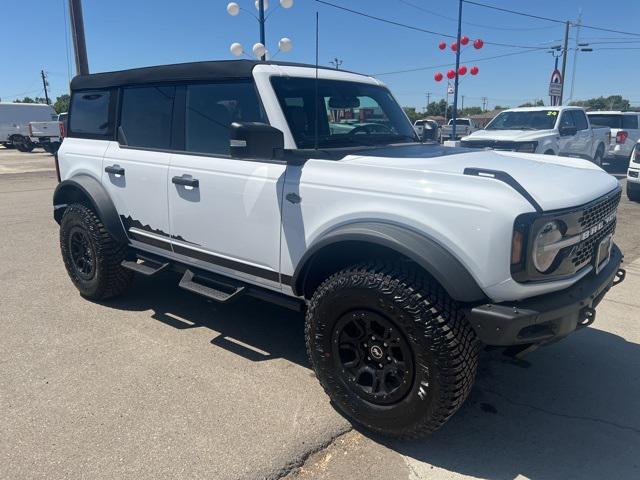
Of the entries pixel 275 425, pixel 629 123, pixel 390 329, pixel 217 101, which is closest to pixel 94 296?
pixel 217 101

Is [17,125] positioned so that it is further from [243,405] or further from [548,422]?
[548,422]

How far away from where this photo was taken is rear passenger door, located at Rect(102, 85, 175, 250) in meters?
3.89

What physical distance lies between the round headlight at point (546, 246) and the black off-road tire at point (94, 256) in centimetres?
337

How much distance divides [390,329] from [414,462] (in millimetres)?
687

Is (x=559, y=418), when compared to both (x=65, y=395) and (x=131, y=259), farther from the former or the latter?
(x=131, y=259)

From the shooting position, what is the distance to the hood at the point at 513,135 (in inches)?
426

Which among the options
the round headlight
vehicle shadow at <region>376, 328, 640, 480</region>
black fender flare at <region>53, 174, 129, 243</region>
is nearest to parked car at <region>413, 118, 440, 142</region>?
vehicle shadow at <region>376, 328, 640, 480</region>

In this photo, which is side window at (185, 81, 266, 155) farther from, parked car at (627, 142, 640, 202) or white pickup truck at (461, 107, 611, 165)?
parked car at (627, 142, 640, 202)

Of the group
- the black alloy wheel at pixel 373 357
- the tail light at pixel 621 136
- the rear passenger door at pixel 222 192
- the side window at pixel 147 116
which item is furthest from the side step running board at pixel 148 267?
the tail light at pixel 621 136

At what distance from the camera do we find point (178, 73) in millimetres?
3793

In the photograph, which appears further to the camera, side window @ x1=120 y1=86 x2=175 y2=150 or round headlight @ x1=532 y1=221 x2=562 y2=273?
side window @ x1=120 y1=86 x2=175 y2=150

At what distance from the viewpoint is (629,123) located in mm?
17328

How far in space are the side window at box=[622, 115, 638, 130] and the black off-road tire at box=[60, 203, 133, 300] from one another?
17977 millimetres

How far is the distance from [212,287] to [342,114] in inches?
61.8
